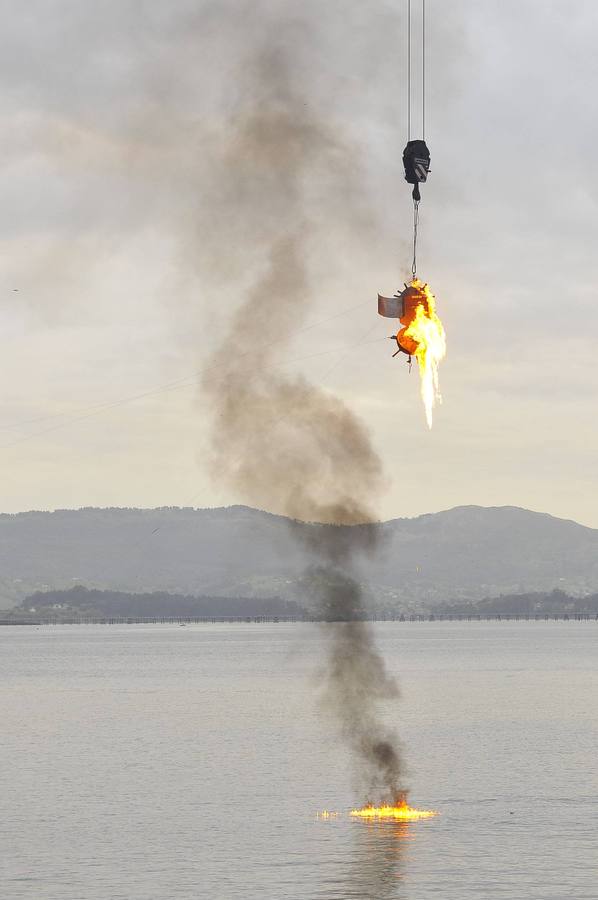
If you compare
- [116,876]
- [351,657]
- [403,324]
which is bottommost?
[116,876]

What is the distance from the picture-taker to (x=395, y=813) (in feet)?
351

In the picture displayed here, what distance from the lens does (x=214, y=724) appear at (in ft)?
630

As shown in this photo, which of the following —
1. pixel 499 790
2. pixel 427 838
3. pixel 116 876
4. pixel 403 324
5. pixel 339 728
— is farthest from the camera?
pixel 339 728

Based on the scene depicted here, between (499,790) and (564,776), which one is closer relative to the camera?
(499,790)

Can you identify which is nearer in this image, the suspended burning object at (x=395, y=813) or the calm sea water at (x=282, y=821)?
the calm sea water at (x=282, y=821)

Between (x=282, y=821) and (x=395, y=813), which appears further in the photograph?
(x=395, y=813)

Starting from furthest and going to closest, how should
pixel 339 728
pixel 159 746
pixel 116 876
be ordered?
pixel 339 728, pixel 159 746, pixel 116 876

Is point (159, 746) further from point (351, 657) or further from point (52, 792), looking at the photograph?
point (351, 657)

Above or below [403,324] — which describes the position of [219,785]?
below

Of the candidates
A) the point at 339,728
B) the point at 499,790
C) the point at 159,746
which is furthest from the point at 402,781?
the point at 339,728

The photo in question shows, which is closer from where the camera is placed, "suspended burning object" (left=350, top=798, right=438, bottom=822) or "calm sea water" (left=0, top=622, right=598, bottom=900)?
"calm sea water" (left=0, top=622, right=598, bottom=900)

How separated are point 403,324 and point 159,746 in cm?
10760

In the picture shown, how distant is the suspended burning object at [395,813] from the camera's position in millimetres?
103625

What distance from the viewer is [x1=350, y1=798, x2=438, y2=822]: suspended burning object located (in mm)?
103625
